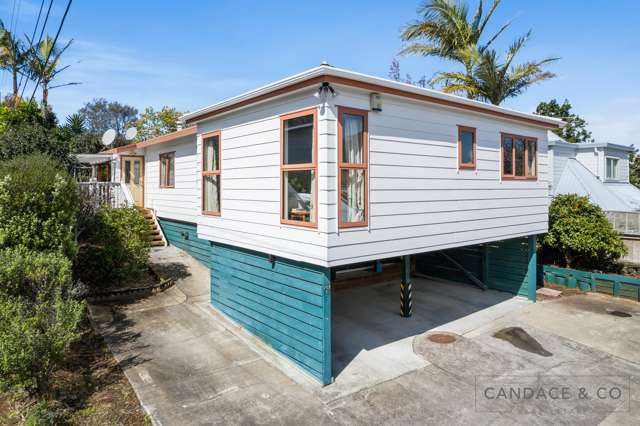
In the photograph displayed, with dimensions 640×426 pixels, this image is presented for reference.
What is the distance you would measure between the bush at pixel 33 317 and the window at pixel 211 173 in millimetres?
3102

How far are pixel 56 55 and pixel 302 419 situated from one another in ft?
91.1

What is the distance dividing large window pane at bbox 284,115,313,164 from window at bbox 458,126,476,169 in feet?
11.6

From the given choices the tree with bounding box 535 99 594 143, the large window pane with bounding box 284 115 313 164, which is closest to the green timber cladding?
the large window pane with bounding box 284 115 313 164

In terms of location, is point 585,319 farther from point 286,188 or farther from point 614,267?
point 286,188

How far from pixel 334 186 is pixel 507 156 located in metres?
5.68

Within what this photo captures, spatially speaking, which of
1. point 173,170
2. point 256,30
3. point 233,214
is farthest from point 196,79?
point 233,214

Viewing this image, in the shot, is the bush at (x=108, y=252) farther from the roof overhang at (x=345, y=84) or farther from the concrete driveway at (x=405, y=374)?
the roof overhang at (x=345, y=84)

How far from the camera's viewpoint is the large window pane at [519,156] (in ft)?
32.7

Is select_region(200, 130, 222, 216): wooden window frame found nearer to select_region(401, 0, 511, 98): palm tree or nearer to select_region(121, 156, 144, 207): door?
select_region(121, 156, 144, 207): door

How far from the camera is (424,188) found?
7438mm

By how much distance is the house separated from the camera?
→ 616cm

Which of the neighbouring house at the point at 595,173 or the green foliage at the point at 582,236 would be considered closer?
the green foliage at the point at 582,236

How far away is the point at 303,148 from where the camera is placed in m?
6.45

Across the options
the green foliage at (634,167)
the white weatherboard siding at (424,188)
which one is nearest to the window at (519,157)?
the white weatherboard siding at (424,188)
